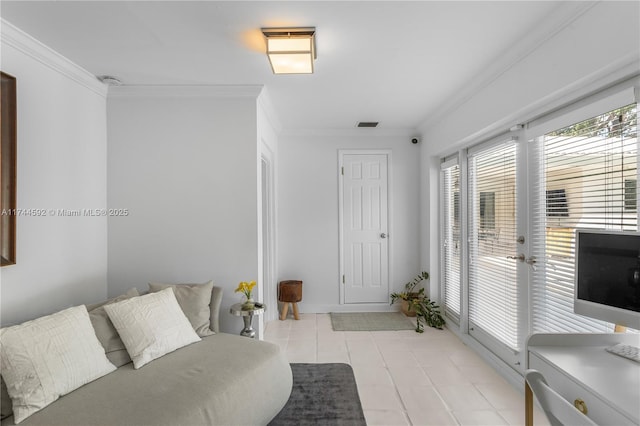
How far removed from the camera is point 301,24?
1995 millimetres

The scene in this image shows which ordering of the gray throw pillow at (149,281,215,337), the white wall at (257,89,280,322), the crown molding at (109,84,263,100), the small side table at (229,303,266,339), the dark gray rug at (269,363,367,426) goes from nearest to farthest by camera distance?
the dark gray rug at (269,363,367,426)
the gray throw pillow at (149,281,215,337)
the small side table at (229,303,266,339)
the crown molding at (109,84,263,100)
the white wall at (257,89,280,322)

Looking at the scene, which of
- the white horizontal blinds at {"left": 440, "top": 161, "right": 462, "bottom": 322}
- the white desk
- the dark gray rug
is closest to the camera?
the white desk

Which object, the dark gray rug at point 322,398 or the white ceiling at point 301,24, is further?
the dark gray rug at point 322,398

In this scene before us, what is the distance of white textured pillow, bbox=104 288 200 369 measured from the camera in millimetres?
2068

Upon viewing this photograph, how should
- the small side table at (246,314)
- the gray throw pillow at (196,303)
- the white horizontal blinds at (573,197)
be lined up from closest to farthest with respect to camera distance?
the white horizontal blinds at (573,197)
the gray throw pillow at (196,303)
the small side table at (246,314)

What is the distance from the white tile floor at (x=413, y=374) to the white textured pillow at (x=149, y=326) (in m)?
1.24

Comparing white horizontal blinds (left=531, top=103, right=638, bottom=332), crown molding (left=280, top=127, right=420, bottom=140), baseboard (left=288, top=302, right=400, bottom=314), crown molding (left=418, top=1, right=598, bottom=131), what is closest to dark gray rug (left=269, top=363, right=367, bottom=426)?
white horizontal blinds (left=531, top=103, right=638, bottom=332)

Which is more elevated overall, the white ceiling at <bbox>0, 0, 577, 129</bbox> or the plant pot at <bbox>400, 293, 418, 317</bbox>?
the white ceiling at <bbox>0, 0, 577, 129</bbox>

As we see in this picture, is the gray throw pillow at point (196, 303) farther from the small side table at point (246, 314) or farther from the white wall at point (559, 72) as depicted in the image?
the white wall at point (559, 72)

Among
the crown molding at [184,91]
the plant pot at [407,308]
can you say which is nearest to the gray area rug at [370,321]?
the plant pot at [407,308]

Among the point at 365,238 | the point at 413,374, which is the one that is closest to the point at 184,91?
the point at 365,238

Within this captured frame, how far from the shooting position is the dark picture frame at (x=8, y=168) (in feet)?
6.35

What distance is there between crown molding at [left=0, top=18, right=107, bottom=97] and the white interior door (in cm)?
304

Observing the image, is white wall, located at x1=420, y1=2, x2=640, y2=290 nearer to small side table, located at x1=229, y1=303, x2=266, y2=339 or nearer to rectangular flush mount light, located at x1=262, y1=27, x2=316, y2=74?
rectangular flush mount light, located at x1=262, y1=27, x2=316, y2=74
